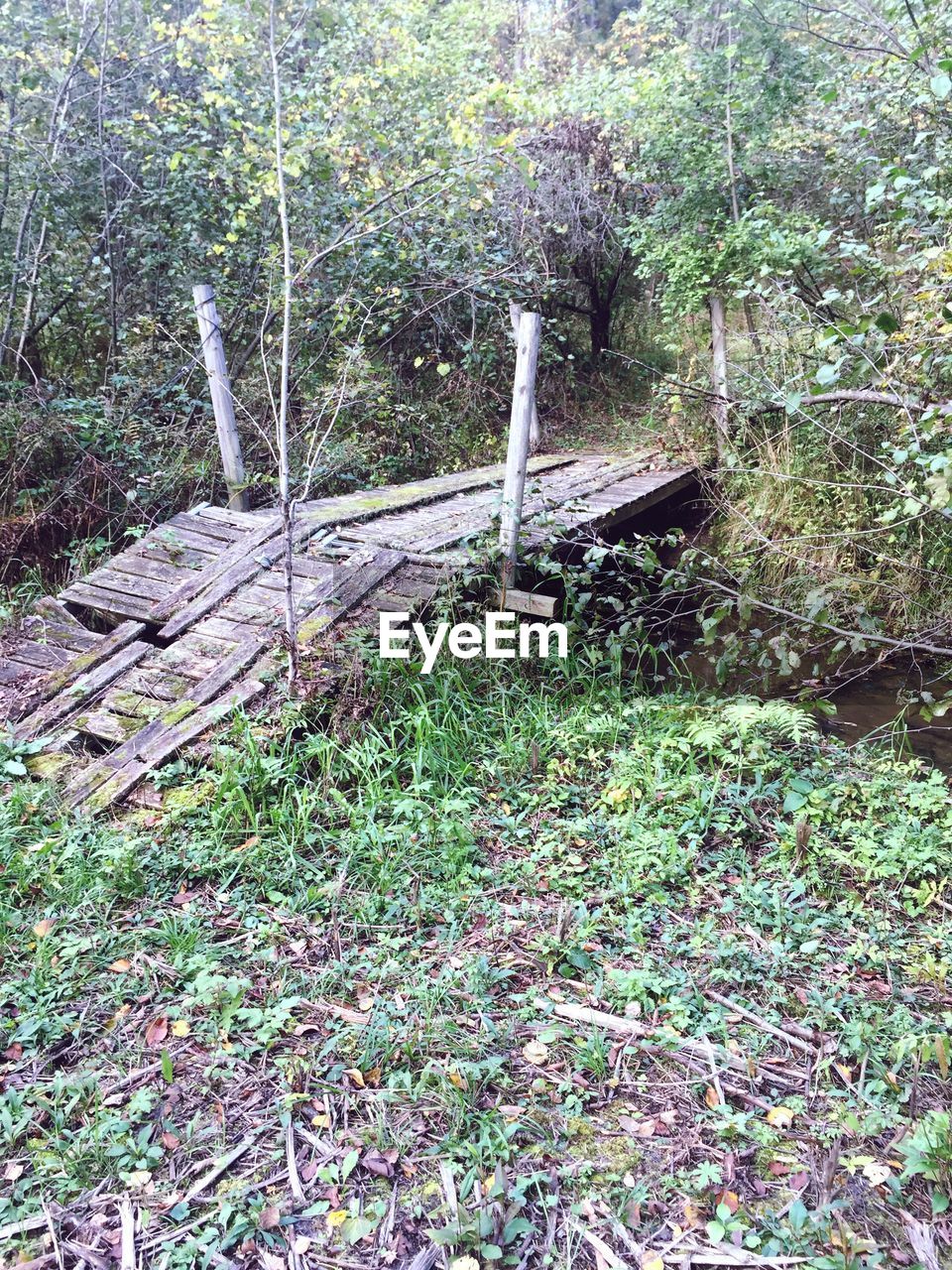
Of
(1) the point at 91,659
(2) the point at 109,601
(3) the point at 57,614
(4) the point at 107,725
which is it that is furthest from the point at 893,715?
(3) the point at 57,614

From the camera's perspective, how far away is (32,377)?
7848 mm

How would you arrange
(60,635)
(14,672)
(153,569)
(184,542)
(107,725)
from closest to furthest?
(107,725), (14,672), (60,635), (153,569), (184,542)

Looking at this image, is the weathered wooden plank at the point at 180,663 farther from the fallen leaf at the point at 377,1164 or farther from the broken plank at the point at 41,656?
the fallen leaf at the point at 377,1164

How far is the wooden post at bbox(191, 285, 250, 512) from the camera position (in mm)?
6402

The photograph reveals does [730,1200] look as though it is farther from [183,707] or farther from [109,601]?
[109,601]

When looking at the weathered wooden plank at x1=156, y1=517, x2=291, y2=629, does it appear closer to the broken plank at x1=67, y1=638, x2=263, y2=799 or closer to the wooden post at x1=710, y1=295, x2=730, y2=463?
the broken plank at x1=67, y1=638, x2=263, y2=799

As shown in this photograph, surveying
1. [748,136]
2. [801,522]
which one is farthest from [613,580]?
[748,136]

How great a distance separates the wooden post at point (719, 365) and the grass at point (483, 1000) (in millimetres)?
4892

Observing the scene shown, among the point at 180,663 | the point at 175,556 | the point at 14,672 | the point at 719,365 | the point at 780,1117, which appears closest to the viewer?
the point at 780,1117

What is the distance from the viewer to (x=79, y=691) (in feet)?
15.5

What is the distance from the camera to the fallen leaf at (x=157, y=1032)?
2.79 m

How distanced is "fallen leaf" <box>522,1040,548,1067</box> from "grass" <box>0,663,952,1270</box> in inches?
0.4

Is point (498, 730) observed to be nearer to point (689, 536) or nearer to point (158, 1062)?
point (158, 1062)

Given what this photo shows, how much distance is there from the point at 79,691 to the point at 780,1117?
405 cm
